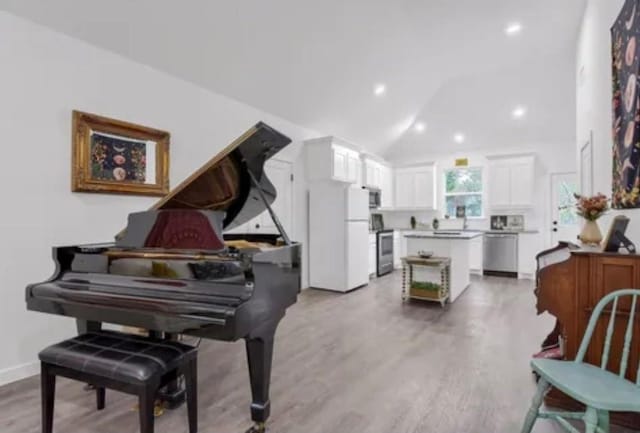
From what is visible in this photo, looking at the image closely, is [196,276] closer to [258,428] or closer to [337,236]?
[258,428]

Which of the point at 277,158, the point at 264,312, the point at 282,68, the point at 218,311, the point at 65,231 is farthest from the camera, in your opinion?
the point at 277,158

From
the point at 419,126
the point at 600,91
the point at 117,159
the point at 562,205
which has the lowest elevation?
the point at 562,205

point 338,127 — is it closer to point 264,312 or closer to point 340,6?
point 340,6

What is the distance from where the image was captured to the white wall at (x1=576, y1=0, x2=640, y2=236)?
2658 mm

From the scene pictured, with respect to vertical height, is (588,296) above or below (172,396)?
above

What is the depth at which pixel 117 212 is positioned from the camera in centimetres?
311

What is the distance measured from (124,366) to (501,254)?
6898 millimetres

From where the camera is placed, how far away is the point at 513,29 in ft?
15.0

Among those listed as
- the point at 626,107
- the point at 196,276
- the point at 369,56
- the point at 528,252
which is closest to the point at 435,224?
the point at 528,252

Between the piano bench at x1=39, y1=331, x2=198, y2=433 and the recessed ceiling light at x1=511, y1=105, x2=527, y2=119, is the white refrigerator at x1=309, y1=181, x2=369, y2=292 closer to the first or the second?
the recessed ceiling light at x1=511, y1=105, x2=527, y2=119

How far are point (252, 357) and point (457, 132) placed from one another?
7.01m

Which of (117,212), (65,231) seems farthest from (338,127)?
(65,231)

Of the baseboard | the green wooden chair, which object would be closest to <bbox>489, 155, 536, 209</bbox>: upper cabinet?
the green wooden chair

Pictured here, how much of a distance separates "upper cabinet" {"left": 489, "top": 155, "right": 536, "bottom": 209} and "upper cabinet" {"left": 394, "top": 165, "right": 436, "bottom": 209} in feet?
3.96
